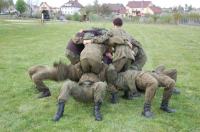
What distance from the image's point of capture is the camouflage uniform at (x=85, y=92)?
7297 millimetres

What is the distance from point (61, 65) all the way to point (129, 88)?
1439 millimetres

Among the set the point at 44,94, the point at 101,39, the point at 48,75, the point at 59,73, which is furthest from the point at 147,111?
the point at 44,94

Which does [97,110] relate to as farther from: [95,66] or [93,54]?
[93,54]

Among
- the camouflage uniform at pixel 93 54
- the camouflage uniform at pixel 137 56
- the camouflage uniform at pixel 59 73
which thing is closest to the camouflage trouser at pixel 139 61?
the camouflage uniform at pixel 137 56

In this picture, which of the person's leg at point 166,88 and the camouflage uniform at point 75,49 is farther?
the camouflage uniform at point 75,49

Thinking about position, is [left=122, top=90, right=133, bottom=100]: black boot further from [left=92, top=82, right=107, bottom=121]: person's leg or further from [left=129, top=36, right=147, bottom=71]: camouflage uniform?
[left=92, top=82, right=107, bottom=121]: person's leg

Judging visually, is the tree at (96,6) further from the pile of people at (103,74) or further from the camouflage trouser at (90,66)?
the camouflage trouser at (90,66)

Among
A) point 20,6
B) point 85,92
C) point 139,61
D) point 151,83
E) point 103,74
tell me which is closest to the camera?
point 151,83

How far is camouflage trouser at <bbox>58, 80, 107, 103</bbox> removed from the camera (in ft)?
24.2

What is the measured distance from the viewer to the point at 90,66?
7953 mm

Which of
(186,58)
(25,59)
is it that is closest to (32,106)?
(25,59)

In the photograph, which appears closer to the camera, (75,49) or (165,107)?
(165,107)

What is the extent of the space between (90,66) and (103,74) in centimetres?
35

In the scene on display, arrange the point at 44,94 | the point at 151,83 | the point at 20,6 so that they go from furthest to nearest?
the point at 20,6, the point at 44,94, the point at 151,83
